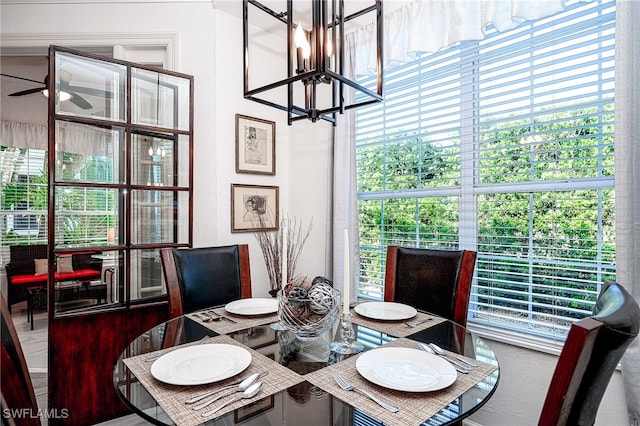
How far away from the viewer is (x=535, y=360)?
1783 mm

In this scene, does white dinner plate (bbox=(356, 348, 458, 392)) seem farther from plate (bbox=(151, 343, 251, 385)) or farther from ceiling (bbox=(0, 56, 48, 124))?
ceiling (bbox=(0, 56, 48, 124))

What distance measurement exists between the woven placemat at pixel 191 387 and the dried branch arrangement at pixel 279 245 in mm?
1628

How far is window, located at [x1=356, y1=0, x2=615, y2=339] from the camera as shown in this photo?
168 centimetres

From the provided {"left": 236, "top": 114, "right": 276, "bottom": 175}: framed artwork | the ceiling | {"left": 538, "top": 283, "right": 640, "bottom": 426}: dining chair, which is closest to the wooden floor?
{"left": 236, "top": 114, "right": 276, "bottom": 175}: framed artwork

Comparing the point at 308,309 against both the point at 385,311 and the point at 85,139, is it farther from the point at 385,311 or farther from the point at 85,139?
the point at 85,139

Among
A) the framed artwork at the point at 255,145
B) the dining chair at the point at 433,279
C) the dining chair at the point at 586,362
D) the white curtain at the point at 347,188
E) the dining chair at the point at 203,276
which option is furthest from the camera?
the framed artwork at the point at 255,145

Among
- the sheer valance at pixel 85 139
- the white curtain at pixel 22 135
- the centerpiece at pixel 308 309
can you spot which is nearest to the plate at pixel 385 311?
the centerpiece at pixel 308 309

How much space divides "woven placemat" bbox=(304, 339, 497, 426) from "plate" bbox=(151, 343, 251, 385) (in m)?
0.23

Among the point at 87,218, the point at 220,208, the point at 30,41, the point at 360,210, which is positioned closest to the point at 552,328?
the point at 360,210

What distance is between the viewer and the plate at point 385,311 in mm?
1471

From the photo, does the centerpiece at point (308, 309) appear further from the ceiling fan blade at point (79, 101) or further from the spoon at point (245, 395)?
the ceiling fan blade at point (79, 101)

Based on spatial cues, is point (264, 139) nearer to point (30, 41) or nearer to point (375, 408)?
point (30, 41)

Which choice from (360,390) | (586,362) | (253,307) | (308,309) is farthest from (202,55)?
(586,362)

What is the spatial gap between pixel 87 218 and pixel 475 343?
218 cm
